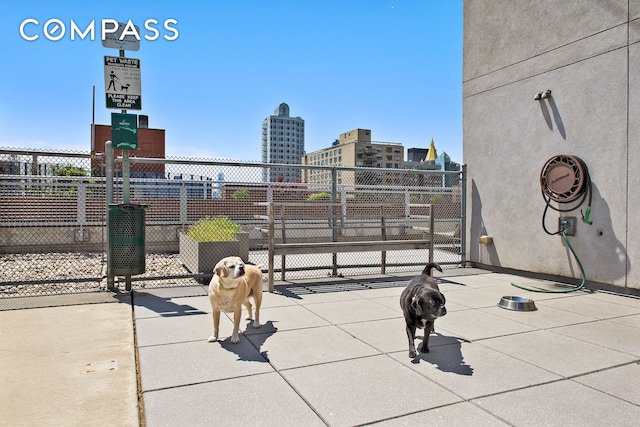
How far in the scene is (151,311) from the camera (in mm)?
5355

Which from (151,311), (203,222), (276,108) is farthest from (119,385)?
(276,108)

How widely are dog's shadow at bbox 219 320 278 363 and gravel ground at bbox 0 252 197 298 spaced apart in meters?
2.56

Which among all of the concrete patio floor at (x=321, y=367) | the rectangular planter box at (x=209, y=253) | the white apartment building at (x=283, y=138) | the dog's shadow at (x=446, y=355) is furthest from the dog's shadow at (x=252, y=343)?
the white apartment building at (x=283, y=138)

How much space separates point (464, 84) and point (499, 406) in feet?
24.1

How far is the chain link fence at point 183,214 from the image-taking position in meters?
8.29

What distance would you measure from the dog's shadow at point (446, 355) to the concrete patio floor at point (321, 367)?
0.06 ft

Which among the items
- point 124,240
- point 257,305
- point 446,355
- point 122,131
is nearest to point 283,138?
point 122,131

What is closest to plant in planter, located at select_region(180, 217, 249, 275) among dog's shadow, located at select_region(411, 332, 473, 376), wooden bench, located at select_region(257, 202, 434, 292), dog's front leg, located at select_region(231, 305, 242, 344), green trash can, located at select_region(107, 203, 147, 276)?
wooden bench, located at select_region(257, 202, 434, 292)

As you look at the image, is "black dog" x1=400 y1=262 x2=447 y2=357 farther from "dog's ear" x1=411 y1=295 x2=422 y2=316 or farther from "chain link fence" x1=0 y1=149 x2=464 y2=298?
"chain link fence" x1=0 y1=149 x2=464 y2=298

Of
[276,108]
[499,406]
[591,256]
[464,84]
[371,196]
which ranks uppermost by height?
[276,108]

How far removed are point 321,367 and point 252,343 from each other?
0.89m

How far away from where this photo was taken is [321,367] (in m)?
3.58

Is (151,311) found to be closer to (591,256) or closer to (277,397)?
(277,397)

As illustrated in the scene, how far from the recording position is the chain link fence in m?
8.29
